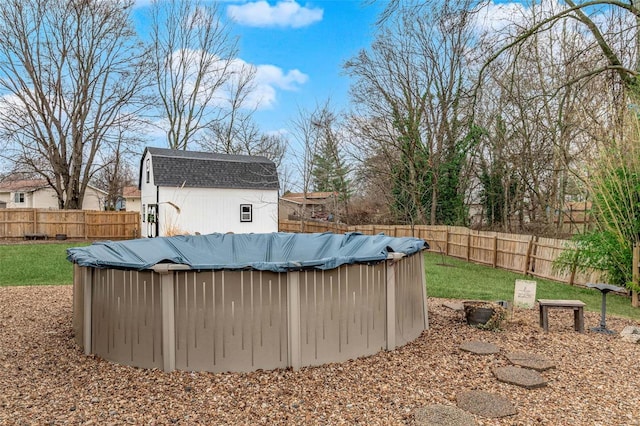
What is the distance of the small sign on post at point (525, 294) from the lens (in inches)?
214

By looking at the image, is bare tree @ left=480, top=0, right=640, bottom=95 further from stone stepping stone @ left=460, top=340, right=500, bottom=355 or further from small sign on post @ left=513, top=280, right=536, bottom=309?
stone stepping stone @ left=460, top=340, right=500, bottom=355

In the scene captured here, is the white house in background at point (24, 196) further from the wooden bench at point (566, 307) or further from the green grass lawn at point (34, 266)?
the wooden bench at point (566, 307)

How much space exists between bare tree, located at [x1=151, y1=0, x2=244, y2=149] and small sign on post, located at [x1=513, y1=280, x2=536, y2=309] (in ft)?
66.5

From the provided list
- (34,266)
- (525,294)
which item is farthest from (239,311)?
(34,266)

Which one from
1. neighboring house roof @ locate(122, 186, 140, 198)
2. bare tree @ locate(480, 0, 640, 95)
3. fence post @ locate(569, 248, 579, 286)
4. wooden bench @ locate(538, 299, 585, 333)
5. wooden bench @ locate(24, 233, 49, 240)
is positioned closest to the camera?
wooden bench @ locate(538, 299, 585, 333)

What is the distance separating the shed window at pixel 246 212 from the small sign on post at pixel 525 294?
45.9ft

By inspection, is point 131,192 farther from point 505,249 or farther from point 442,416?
point 442,416

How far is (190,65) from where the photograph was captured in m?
22.5

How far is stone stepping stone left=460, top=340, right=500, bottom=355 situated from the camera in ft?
12.1

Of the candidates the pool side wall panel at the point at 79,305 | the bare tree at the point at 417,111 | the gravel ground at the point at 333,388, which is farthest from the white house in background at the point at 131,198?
the gravel ground at the point at 333,388

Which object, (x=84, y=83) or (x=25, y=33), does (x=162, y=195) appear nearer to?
(x=84, y=83)

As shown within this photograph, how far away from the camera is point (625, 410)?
2.69 meters

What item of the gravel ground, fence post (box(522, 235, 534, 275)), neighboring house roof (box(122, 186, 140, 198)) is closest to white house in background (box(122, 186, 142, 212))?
neighboring house roof (box(122, 186, 140, 198))

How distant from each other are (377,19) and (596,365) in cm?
539
